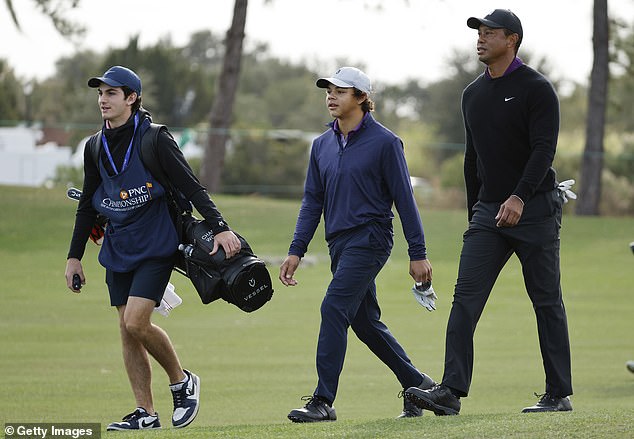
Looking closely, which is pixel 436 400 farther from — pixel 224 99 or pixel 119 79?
pixel 224 99

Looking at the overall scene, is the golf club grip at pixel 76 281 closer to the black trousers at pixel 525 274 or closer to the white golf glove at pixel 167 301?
the white golf glove at pixel 167 301

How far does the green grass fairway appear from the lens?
7562 millimetres

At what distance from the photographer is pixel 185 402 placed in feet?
27.7

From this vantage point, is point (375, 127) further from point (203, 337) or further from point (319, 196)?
point (203, 337)

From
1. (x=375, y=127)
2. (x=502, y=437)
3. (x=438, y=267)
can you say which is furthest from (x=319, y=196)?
(x=438, y=267)

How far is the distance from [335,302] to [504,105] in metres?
1.51

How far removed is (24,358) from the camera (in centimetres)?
1294

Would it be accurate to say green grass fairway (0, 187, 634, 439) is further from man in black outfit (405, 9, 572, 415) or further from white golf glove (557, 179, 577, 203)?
white golf glove (557, 179, 577, 203)

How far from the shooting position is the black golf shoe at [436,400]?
26.2 feet

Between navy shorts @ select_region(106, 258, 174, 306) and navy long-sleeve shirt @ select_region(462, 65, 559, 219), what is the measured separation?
1941 millimetres

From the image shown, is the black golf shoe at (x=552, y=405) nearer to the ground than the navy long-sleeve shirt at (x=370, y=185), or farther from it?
nearer to the ground

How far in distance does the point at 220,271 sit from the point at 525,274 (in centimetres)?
182

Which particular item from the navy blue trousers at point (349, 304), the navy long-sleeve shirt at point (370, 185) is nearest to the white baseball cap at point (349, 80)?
the navy long-sleeve shirt at point (370, 185)

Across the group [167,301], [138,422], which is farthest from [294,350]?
[138,422]
